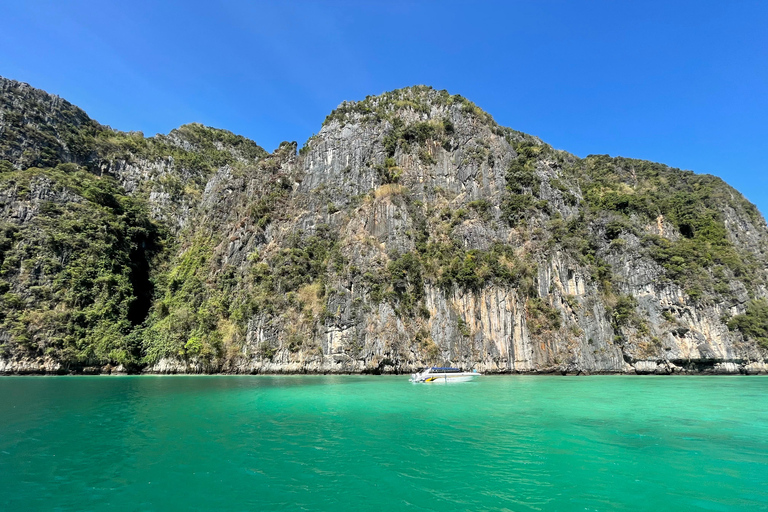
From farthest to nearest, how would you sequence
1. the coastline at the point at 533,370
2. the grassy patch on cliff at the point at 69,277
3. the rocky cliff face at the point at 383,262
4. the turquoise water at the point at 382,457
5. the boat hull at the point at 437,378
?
1. the rocky cliff face at the point at 383,262
2. the grassy patch on cliff at the point at 69,277
3. the coastline at the point at 533,370
4. the boat hull at the point at 437,378
5. the turquoise water at the point at 382,457

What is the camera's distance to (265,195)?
78000 mm

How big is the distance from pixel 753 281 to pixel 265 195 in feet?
290

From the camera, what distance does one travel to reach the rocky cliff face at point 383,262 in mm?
56812

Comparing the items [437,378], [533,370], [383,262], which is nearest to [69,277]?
[383,262]

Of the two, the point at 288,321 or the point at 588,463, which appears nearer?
the point at 588,463

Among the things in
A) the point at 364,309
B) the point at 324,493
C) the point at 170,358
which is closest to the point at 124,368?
the point at 170,358

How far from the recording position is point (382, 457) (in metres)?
12.9

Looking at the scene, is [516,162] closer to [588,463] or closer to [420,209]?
[420,209]

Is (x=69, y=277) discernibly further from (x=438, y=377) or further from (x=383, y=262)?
(x=438, y=377)

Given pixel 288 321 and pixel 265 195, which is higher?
pixel 265 195

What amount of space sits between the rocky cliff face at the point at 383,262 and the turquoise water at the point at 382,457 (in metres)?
34.3

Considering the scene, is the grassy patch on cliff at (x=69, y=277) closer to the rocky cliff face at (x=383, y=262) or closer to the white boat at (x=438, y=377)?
the rocky cliff face at (x=383, y=262)

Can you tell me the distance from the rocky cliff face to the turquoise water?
3430 centimetres

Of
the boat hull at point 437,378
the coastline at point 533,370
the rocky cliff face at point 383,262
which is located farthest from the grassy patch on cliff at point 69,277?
the boat hull at point 437,378
